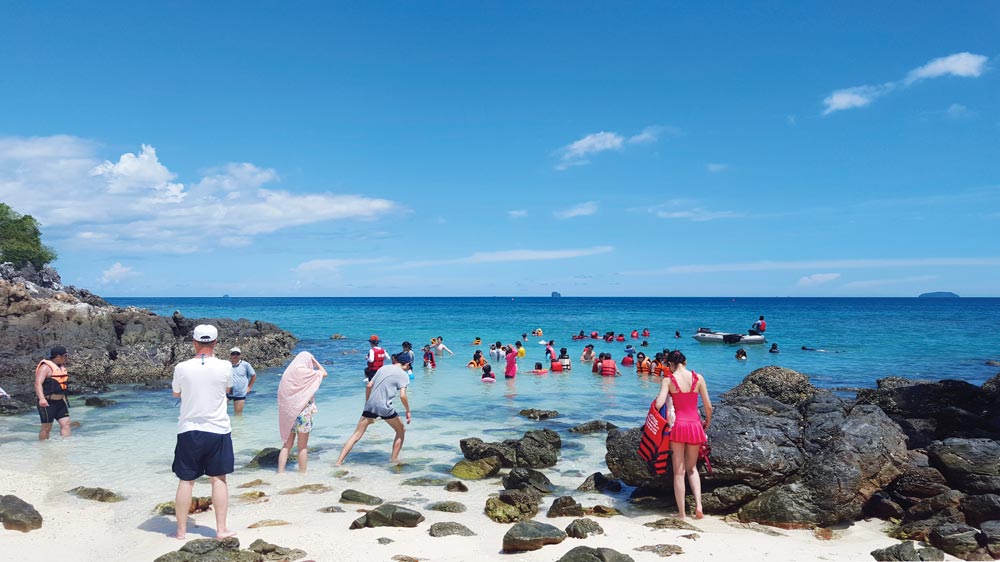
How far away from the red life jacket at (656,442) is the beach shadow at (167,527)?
5.74m

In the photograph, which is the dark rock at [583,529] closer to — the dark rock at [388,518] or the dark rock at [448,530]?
the dark rock at [448,530]

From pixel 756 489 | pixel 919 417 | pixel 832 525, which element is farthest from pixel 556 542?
pixel 919 417

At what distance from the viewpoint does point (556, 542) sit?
6.91m

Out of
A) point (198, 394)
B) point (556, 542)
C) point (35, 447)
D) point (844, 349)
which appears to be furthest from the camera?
point (844, 349)

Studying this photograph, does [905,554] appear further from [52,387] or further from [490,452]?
[52,387]

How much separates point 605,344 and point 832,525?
113ft

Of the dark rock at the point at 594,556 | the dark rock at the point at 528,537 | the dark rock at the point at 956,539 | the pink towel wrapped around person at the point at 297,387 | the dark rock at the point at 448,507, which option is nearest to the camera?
the dark rock at the point at 594,556

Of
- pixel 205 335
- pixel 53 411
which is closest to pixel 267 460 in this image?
pixel 53 411

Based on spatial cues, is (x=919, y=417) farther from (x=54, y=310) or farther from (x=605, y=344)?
(x=54, y=310)

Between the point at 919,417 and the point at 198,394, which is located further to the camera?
the point at 919,417

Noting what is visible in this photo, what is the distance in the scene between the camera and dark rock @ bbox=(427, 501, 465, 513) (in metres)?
8.50

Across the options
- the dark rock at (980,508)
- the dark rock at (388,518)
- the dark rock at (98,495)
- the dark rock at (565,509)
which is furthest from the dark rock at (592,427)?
the dark rock at (98,495)

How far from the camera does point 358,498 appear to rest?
8.77 meters

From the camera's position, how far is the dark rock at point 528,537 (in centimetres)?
668
